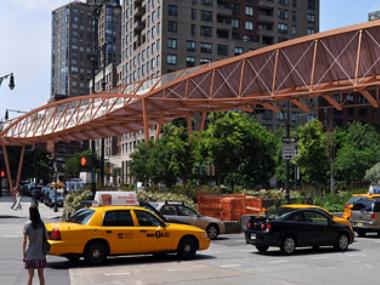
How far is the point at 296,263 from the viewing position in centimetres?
1648

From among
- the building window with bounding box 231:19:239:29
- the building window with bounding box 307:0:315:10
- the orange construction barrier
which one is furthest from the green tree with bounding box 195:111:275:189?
the building window with bounding box 307:0:315:10

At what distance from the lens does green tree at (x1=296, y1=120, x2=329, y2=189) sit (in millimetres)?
60406

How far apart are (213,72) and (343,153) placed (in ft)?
111

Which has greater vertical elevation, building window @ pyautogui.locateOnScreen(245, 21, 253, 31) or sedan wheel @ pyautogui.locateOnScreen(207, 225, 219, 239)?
building window @ pyautogui.locateOnScreen(245, 21, 253, 31)

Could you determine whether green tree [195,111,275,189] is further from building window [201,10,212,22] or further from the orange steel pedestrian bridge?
building window [201,10,212,22]

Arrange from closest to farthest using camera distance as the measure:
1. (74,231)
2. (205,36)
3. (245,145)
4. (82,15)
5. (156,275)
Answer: (156,275) < (74,231) < (245,145) < (205,36) < (82,15)

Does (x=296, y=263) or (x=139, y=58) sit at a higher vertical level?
(x=139, y=58)

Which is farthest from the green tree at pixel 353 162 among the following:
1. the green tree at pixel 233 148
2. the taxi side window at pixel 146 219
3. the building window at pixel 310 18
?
the building window at pixel 310 18

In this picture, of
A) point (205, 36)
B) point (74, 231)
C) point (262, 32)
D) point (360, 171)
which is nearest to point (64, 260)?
point (74, 231)

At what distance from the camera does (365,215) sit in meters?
24.8

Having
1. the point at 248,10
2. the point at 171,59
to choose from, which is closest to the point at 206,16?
the point at 248,10

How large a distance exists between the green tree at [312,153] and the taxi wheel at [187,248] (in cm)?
4439

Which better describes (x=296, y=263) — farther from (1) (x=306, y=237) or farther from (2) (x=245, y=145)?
(2) (x=245, y=145)

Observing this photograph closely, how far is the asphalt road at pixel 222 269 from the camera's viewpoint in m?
13.3
